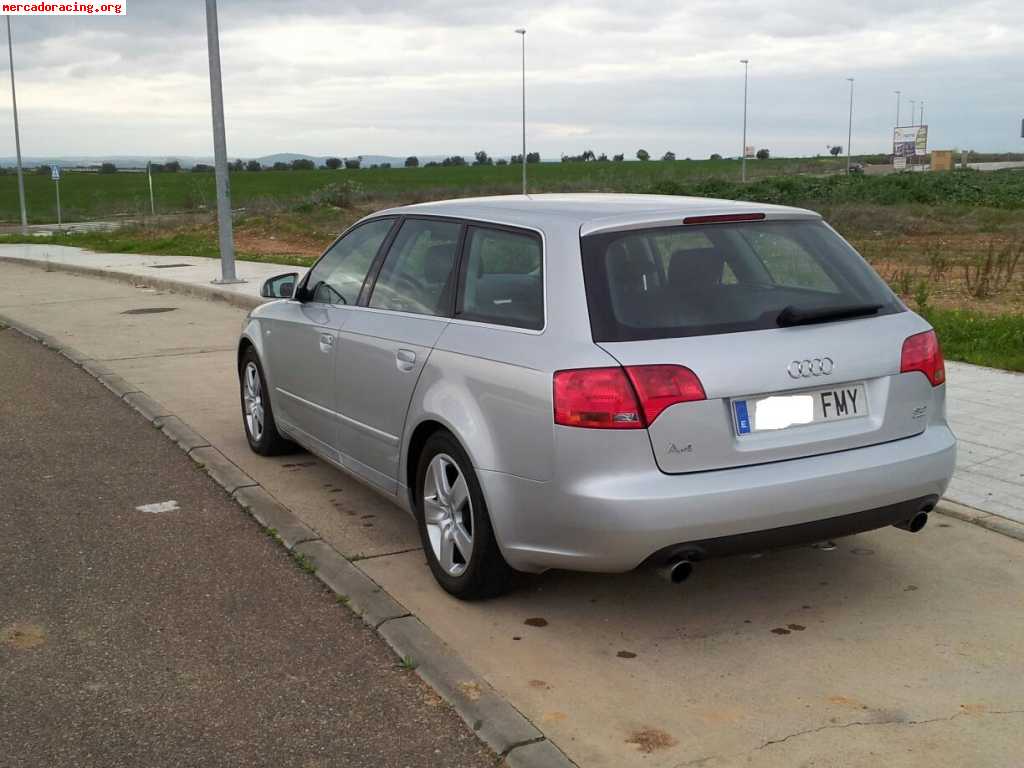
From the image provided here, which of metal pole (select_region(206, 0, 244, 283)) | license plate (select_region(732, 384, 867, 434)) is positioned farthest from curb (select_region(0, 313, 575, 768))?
metal pole (select_region(206, 0, 244, 283))

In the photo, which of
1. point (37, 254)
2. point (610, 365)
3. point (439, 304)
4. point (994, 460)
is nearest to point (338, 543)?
point (439, 304)

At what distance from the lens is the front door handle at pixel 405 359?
5.07m

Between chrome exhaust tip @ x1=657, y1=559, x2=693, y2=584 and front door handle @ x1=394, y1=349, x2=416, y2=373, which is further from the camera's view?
front door handle @ x1=394, y1=349, x2=416, y2=373

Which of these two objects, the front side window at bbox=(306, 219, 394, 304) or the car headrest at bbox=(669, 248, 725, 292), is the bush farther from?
the car headrest at bbox=(669, 248, 725, 292)

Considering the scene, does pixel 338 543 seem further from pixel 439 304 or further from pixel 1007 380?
pixel 1007 380

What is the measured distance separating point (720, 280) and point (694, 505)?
3.15ft

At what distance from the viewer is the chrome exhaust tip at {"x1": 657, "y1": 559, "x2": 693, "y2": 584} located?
4.19 meters

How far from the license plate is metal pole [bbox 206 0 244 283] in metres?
14.9

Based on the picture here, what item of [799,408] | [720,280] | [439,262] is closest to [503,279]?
[439,262]

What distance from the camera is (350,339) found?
571 centimetres

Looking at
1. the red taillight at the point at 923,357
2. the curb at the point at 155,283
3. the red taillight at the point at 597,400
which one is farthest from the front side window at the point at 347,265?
the curb at the point at 155,283

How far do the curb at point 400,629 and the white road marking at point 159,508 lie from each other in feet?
1.06

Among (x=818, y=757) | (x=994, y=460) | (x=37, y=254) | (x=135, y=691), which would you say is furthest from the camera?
(x=37, y=254)

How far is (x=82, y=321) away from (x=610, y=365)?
1241 cm
